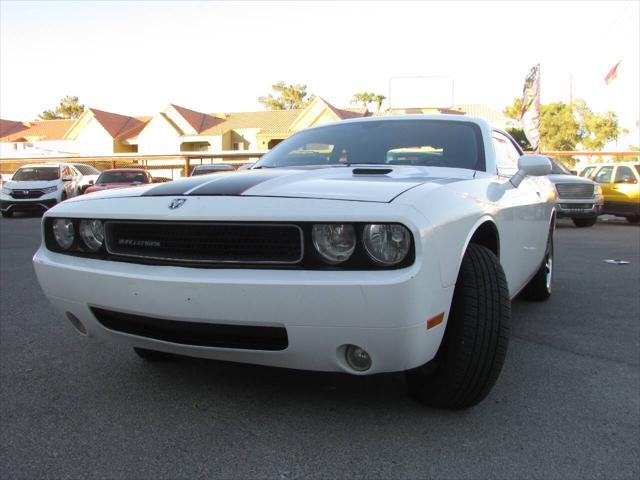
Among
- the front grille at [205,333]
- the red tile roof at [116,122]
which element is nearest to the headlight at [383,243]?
the front grille at [205,333]

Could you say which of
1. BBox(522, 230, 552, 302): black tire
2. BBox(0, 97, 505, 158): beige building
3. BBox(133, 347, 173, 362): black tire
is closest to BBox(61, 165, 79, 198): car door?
BBox(133, 347, 173, 362): black tire

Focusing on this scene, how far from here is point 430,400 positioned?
246 centimetres

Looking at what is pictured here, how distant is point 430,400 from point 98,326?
59.4 inches

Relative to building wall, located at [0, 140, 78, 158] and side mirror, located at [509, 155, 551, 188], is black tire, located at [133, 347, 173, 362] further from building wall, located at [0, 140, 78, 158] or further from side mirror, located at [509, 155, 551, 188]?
building wall, located at [0, 140, 78, 158]

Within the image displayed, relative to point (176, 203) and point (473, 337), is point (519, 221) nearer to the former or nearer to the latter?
point (473, 337)

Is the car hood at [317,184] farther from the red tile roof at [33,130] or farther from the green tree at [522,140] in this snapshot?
the red tile roof at [33,130]

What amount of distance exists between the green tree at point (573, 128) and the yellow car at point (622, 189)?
116ft

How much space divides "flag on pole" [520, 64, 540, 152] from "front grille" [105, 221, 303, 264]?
2454cm

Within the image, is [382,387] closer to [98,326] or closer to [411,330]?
[411,330]

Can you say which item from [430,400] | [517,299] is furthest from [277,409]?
[517,299]

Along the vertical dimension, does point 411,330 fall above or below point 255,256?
below

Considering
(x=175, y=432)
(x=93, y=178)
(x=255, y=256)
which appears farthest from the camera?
(x=93, y=178)

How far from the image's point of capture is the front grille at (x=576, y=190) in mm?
12398

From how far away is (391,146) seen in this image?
340 cm
